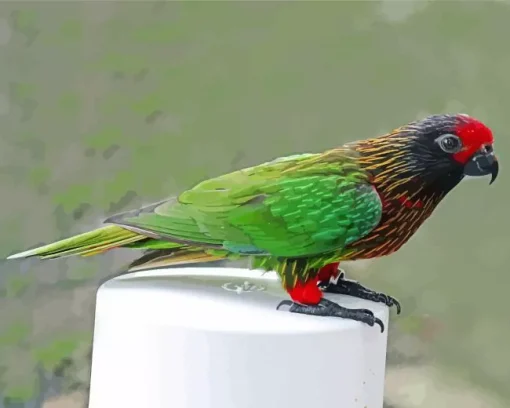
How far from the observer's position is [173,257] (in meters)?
0.72

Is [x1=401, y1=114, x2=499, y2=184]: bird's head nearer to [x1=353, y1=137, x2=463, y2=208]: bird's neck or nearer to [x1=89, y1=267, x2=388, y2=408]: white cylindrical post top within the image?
[x1=353, y1=137, x2=463, y2=208]: bird's neck

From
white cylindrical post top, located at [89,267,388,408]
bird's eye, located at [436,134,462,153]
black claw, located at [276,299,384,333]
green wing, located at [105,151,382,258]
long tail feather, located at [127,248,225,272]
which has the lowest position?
white cylindrical post top, located at [89,267,388,408]

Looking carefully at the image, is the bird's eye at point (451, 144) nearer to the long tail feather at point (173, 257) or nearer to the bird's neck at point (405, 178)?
the bird's neck at point (405, 178)

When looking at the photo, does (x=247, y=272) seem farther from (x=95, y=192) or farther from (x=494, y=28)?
(x=494, y=28)

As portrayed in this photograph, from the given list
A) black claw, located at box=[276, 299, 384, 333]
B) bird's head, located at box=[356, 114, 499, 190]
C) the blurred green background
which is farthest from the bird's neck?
the blurred green background

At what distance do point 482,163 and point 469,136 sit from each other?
3 centimetres

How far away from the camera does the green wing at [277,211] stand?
63 centimetres

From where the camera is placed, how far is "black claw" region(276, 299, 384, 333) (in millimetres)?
616

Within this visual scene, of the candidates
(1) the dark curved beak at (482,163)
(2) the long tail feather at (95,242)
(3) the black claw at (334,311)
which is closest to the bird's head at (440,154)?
(1) the dark curved beak at (482,163)

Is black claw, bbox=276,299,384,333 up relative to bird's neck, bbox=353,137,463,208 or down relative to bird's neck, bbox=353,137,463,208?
down

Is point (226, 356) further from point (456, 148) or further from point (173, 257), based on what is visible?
point (456, 148)

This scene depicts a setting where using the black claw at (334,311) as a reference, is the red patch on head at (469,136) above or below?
above

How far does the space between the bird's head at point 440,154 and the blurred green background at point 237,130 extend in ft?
1.22

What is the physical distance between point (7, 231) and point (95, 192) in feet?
0.49
